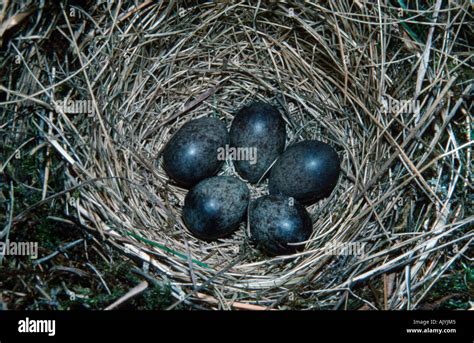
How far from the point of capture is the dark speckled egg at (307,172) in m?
2.30

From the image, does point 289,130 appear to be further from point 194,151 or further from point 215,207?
point 215,207

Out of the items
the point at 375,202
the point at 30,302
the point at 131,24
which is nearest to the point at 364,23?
the point at 375,202

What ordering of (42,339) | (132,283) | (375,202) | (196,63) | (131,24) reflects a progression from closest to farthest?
(42,339)
(132,283)
(375,202)
(131,24)
(196,63)

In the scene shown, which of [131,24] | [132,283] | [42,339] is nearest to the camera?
[42,339]

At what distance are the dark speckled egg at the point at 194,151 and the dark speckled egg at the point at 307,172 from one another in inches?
13.4

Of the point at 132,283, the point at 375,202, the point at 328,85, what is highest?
the point at 328,85

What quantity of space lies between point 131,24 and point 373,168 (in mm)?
1419

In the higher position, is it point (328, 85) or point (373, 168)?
point (328, 85)

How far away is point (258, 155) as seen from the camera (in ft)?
8.06

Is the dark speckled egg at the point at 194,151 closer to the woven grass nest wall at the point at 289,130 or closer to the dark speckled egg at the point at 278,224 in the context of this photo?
the woven grass nest wall at the point at 289,130

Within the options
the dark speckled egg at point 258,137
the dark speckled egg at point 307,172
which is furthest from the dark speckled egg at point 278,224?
the dark speckled egg at point 258,137

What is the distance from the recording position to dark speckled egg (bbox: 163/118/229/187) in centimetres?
240

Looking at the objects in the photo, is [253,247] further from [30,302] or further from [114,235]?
[30,302]

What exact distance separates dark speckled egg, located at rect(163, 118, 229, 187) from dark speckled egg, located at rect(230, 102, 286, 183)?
10 cm
